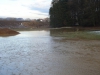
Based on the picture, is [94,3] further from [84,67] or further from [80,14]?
[84,67]

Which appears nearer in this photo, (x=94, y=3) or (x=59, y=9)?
(x=94, y=3)

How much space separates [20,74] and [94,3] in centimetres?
3933

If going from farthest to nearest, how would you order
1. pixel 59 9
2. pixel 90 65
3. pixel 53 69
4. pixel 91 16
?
pixel 59 9
pixel 91 16
pixel 90 65
pixel 53 69

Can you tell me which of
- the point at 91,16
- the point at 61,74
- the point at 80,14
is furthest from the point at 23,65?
the point at 80,14

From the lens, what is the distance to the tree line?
41.3 meters

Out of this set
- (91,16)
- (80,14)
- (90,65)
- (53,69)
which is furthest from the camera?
(80,14)

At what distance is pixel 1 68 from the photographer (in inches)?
232

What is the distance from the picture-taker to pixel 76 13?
152ft

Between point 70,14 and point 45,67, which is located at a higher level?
point 70,14

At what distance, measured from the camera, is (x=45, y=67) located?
19.9 ft

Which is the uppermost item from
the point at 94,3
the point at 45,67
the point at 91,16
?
the point at 94,3

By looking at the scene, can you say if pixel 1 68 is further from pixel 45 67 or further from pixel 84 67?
pixel 84 67

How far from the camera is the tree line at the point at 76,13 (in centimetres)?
4128

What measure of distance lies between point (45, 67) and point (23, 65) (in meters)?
0.80
